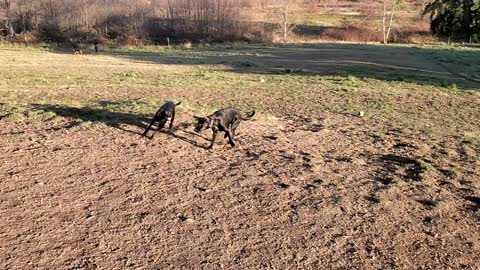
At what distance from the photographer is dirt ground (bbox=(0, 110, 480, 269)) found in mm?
4367

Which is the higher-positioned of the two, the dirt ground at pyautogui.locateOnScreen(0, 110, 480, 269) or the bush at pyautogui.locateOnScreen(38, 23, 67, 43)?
the bush at pyautogui.locateOnScreen(38, 23, 67, 43)

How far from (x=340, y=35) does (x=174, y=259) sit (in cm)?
4191

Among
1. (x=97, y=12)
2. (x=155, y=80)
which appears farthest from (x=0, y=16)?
(x=155, y=80)

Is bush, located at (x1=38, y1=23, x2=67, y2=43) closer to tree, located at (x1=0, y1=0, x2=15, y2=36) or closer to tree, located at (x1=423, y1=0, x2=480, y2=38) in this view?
tree, located at (x1=0, y1=0, x2=15, y2=36)

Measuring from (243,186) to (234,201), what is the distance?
465 millimetres

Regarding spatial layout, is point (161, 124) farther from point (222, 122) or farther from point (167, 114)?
point (222, 122)

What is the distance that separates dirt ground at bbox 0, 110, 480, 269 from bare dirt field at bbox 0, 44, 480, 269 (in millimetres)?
20

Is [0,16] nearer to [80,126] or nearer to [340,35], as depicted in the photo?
[340,35]

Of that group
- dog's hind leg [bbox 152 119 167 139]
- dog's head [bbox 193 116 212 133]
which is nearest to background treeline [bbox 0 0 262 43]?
dog's hind leg [bbox 152 119 167 139]

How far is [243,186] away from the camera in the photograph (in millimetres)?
5938

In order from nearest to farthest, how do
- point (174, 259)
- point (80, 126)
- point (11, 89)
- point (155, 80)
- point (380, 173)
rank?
point (174, 259)
point (380, 173)
point (80, 126)
point (11, 89)
point (155, 80)

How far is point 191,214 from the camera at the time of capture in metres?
5.14

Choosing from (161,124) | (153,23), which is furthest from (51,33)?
(161,124)

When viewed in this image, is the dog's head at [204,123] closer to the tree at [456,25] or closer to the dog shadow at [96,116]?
the dog shadow at [96,116]
